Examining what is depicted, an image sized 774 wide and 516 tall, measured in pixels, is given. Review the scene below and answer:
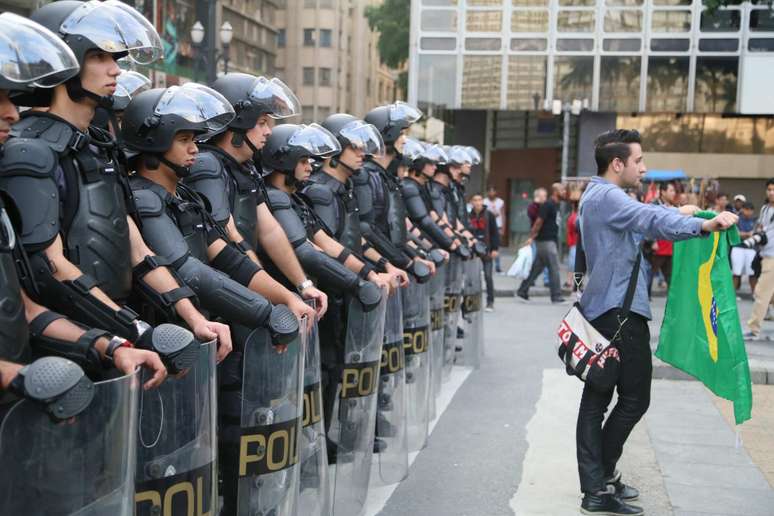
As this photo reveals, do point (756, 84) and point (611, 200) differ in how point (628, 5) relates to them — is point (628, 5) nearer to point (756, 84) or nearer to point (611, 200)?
point (756, 84)

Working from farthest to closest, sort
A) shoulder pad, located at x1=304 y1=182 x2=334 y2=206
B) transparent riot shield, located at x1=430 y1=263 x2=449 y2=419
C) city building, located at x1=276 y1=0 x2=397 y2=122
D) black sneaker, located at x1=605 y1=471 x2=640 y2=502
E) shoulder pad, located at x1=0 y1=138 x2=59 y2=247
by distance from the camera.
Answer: city building, located at x1=276 y1=0 x2=397 y2=122, transparent riot shield, located at x1=430 y1=263 x2=449 y2=419, shoulder pad, located at x1=304 y1=182 x2=334 y2=206, black sneaker, located at x1=605 y1=471 x2=640 y2=502, shoulder pad, located at x1=0 y1=138 x2=59 y2=247

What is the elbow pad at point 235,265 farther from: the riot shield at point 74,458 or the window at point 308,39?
the window at point 308,39

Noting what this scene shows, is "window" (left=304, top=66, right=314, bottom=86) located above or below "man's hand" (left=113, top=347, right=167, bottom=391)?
above

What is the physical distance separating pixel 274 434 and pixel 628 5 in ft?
90.0

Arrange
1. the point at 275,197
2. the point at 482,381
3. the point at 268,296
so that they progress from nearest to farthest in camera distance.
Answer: the point at 268,296
the point at 275,197
the point at 482,381

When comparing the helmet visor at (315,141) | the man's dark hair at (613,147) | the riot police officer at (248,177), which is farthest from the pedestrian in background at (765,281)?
the riot police officer at (248,177)

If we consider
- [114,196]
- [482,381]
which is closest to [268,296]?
[114,196]

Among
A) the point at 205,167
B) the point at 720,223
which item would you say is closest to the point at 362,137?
the point at 205,167

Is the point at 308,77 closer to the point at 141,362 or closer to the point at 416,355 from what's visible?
the point at 416,355

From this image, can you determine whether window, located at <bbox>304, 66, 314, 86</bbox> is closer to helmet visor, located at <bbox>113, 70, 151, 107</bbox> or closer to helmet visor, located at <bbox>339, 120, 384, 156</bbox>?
helmet visor, located at <bbox>339, 120, 384, 156</bbox>

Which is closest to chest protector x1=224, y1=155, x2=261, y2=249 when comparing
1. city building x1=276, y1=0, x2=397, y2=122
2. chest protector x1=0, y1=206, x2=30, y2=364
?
chest protector x1=0, y1=206, x2=30, y2=364

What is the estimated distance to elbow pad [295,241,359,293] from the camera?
515 cm

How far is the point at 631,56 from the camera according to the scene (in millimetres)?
28984

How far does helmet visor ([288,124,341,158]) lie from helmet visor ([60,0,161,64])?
1.48 metres
